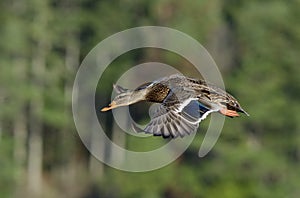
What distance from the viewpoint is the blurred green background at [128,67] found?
43250mm

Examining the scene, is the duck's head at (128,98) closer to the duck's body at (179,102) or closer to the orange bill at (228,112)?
the duck's body at (179,102)

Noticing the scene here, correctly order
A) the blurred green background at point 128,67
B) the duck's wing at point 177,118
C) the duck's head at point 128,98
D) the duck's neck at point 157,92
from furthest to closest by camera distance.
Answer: the blurred green background at point 128,67 < the duck's neck at point 157,92 < the duck's head at point 128,98 < the duck's wing at point 177,118

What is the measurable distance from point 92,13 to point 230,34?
702cm

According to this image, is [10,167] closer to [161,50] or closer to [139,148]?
[139,148]

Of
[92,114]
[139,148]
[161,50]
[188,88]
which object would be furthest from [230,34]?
[188,88]

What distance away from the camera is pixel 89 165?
5153 centimetres

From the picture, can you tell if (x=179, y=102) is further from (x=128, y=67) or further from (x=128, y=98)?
(x=128, y=67)

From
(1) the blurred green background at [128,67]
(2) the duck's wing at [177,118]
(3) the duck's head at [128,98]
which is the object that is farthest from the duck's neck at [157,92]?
(1) the blurred green background at [128,67]

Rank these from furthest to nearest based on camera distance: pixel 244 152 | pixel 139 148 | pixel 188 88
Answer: pixel 244 152 → pixel 139 148 → pixel 188 88

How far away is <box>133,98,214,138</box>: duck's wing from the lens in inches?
503

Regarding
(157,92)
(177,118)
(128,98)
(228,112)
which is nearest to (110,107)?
(128,98)

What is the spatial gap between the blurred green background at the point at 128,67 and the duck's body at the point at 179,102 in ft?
80.4

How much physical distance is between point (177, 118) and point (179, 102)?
0.30 meters

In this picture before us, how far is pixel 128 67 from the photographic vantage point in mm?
48062
